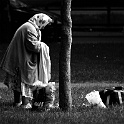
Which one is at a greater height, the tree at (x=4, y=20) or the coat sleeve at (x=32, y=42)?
the tree at (x=4, y=20)

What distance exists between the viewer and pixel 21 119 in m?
9.32

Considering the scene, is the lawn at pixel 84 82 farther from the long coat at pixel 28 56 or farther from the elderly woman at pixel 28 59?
the long coat at pixel 28 56

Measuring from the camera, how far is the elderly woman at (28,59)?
10766 mm

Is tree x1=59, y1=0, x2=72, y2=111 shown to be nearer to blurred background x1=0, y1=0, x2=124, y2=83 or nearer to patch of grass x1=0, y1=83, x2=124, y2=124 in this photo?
patch of grass x1=0, y1=83, x2=124, y2=124

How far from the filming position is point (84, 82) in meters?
14.2

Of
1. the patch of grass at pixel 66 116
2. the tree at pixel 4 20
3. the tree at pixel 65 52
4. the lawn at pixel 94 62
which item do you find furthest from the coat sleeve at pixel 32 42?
the tree at pixel 4 20

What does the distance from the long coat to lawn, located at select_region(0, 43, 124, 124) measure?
0.64 metres

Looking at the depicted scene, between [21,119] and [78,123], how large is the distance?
87 centimetres

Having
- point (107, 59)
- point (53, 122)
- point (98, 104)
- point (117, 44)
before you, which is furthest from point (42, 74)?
point (117, 44)

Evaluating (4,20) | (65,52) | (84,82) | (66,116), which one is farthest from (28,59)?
(4,20)

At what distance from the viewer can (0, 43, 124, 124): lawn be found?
9250 mm

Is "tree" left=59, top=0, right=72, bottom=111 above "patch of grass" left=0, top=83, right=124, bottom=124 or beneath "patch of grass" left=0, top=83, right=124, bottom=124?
above

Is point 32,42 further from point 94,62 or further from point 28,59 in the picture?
point 94,62

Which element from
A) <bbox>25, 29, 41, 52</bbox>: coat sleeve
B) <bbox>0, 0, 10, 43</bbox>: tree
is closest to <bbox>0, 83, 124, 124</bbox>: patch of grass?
<bbox>25, 29, 41, 52</bbox>: coat sleeve
